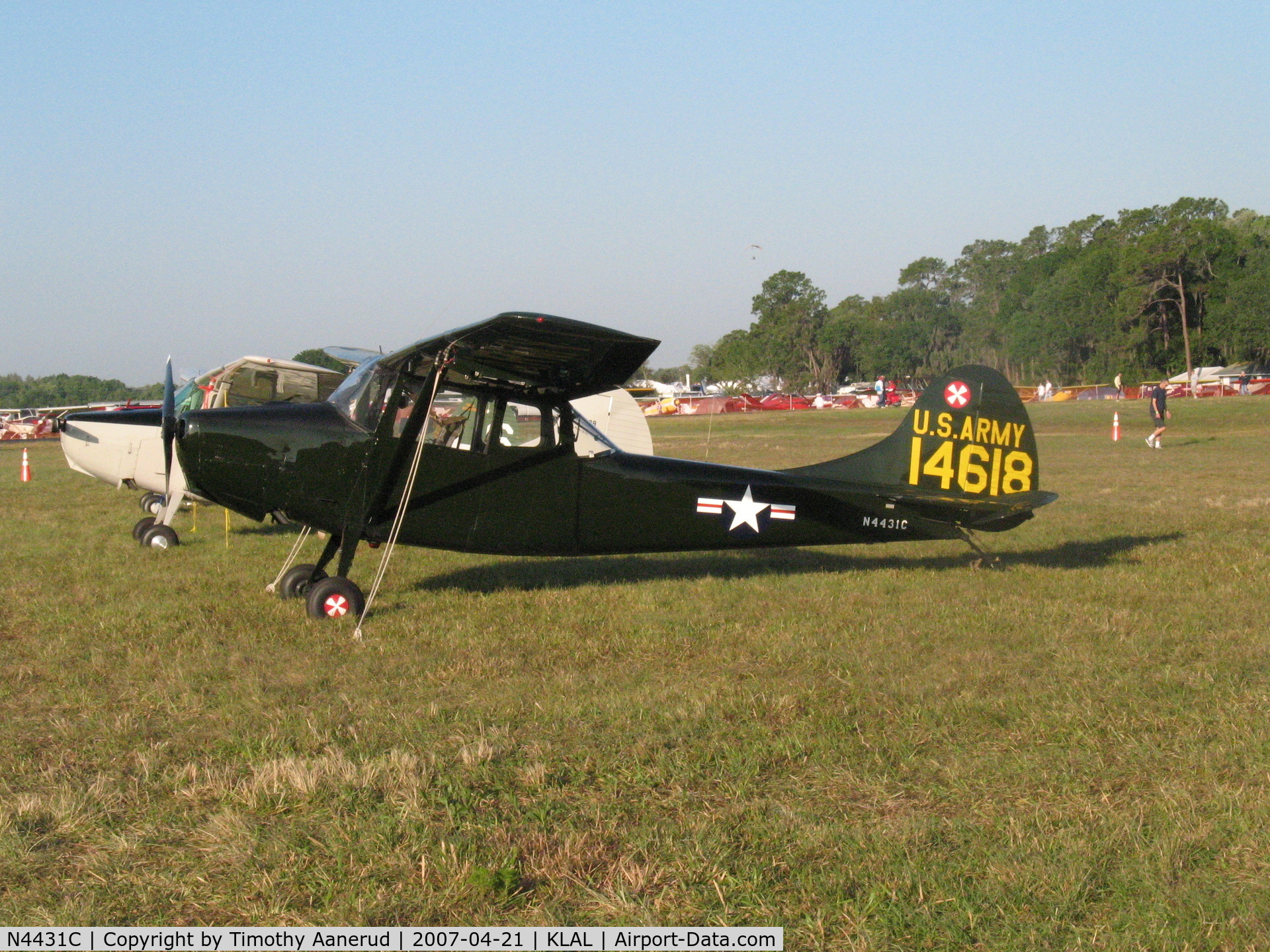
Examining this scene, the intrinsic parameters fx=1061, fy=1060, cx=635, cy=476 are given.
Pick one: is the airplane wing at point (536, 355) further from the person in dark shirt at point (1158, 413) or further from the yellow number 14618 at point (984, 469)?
the person in dark shirt at point (1158, 413)

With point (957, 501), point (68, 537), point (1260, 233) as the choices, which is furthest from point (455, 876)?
point (1260, 233)

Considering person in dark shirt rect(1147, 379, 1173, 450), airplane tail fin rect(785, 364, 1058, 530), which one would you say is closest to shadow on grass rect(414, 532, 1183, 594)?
airplane tail fin rect(785, 364, 1058, 530)

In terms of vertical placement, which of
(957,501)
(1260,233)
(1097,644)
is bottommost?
(1097,644)

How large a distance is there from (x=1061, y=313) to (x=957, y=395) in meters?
87.2

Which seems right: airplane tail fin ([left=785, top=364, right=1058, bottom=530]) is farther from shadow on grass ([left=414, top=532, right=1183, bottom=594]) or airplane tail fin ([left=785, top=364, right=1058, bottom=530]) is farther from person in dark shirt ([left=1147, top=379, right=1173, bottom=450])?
person in dark shirt ([left=1147, top=379, right=1173, bottom=450])

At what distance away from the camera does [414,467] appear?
26.6 ft

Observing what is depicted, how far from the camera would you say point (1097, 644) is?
262 inches

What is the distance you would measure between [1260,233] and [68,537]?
94311 millimetres

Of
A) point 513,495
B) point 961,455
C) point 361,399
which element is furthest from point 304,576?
point 961,455

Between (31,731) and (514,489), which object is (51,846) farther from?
(514,489)

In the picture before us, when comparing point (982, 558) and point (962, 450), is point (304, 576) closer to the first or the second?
point (962, 450)

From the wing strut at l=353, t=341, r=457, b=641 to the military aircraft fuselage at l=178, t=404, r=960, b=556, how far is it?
7 centimetres

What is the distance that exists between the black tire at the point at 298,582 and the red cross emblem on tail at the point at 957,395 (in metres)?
5.66

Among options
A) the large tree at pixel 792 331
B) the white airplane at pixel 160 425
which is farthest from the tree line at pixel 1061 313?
the white airplane at pixel 160 425
